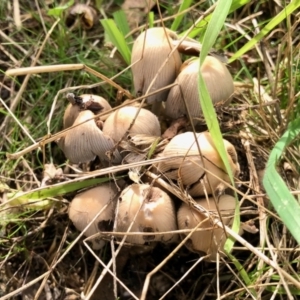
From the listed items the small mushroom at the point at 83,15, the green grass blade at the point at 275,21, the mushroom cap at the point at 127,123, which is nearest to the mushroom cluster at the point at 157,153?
the mushroom cap at the point at 127,123

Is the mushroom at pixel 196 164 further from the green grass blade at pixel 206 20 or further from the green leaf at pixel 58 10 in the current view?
the green leaf at pixel 58 10

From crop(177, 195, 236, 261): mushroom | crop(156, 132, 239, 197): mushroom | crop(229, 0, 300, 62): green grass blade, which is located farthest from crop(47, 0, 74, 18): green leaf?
crop(177, 195, 236, 261): mushroom

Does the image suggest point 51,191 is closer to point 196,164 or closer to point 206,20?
point 196,164

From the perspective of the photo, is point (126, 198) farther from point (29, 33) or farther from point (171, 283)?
point (29, 33)

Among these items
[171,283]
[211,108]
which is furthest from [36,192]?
[211,108]

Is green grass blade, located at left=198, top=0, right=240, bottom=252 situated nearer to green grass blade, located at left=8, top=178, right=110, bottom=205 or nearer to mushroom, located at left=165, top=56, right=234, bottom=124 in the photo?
mushroom, located at left=165, top=56, right=234, bottom=124

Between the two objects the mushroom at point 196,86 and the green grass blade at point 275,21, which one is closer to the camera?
the mushroom at point 196,86
